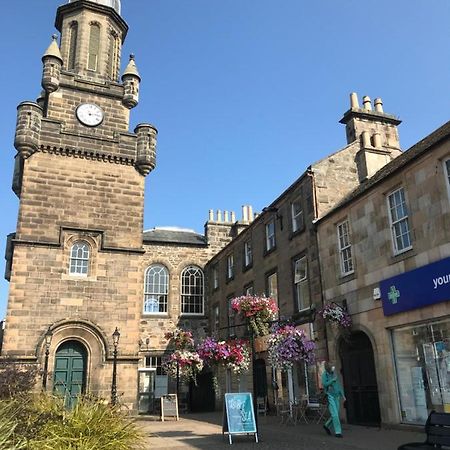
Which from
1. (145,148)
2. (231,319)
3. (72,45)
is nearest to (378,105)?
(145,148)

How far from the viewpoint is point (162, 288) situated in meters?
29.7

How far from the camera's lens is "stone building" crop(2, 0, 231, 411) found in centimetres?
1942

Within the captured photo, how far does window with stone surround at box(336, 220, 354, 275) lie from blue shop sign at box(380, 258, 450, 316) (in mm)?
2069

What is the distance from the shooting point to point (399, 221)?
13281mm

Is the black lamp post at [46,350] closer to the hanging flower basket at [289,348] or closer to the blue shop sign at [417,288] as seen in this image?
the hanging flower basket at [289,348]

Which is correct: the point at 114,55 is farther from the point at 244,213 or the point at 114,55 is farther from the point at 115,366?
the point at 115,366

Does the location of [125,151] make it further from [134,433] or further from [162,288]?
[134,433]

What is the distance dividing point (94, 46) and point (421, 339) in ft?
69.9

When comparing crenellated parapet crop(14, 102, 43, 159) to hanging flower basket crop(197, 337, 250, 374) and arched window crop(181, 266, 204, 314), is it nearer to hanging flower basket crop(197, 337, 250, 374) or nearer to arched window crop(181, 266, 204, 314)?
arched window crop(181, 266, 204, 314)

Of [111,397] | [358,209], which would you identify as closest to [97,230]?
[111,397]

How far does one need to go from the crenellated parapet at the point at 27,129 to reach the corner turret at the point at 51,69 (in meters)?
1.36

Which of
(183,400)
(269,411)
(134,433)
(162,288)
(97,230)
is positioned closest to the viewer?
(134,433)

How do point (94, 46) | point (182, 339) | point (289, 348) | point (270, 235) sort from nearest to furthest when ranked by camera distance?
1. point (289, 348)
2. point (270, 235)
3. point (94, 46)
4. point (182, 339)

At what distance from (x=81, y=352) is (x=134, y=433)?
42.4 ft
